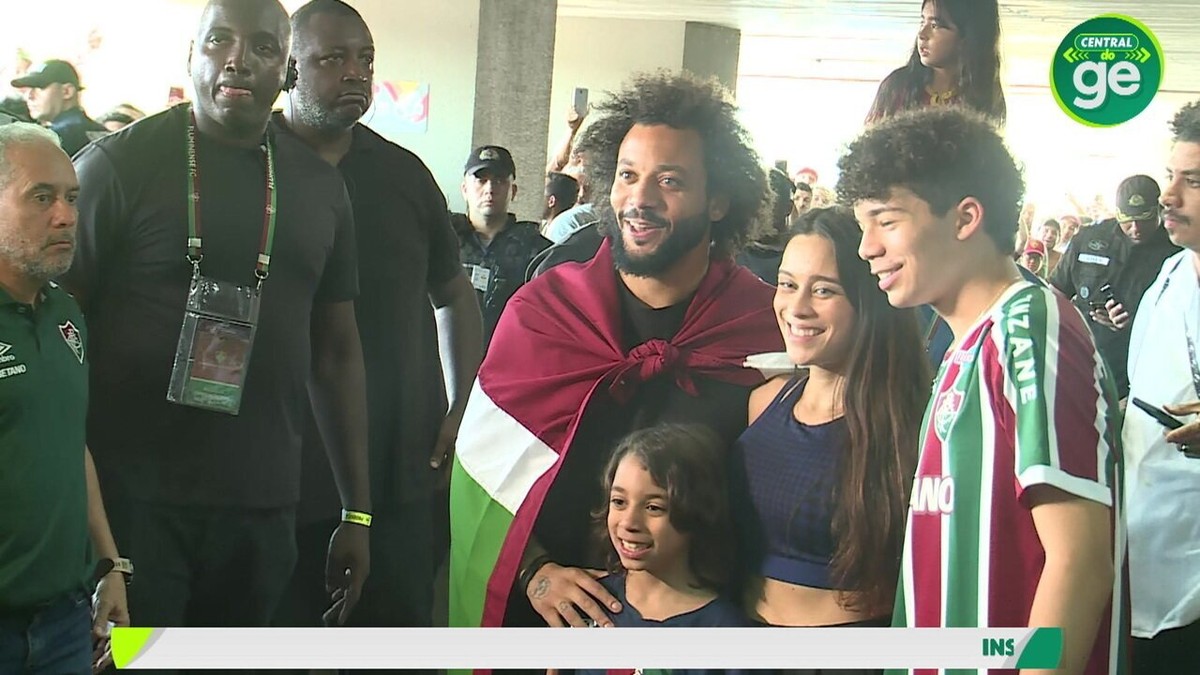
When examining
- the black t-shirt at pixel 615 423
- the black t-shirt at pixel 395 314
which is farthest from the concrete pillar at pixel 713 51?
the black t-shirt at pixel 395 314

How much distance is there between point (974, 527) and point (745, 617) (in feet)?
1.50

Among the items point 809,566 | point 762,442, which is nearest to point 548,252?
point 762,442

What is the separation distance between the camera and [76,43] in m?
2.66

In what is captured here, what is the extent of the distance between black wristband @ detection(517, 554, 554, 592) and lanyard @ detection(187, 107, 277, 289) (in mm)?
743

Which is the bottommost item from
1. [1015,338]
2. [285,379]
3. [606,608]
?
[606,608]

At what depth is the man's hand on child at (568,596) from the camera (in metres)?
2.73

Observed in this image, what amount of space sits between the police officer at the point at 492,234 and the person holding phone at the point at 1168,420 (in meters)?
1.13

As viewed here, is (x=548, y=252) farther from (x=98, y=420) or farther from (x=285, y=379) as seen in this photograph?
(x=98, y=420)

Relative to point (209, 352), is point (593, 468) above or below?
below

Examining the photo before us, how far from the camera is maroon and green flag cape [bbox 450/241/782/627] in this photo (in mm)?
2660

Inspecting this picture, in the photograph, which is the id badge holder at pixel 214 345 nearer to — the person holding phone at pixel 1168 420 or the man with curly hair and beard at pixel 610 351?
the man with curly hair and beard at pixel 610 351

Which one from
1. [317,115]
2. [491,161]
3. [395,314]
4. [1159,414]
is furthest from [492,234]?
[1159,414]

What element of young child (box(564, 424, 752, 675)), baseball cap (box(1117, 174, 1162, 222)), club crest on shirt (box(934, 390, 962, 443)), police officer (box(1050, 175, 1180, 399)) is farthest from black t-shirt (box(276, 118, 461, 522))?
baseball cap (box(1117, 174, 1162, 222))

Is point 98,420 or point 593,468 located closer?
point 98,420
